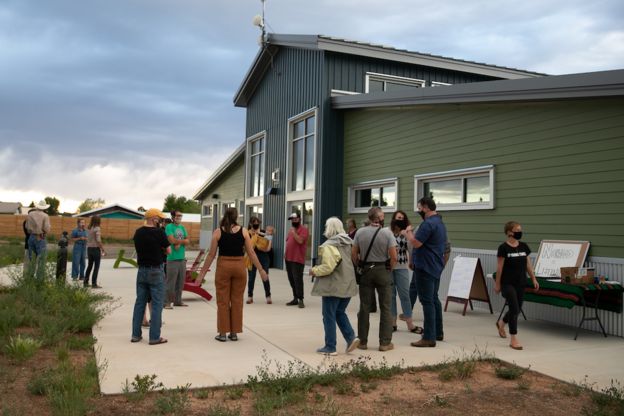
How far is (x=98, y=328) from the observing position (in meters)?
8.05

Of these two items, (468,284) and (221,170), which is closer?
(468,284)

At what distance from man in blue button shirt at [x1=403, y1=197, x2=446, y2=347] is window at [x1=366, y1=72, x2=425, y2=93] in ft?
32.2

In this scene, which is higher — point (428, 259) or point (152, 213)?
point (152, 213)

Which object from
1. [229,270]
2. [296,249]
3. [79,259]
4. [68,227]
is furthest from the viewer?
[68,227]

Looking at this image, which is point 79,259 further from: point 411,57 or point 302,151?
point 411,57

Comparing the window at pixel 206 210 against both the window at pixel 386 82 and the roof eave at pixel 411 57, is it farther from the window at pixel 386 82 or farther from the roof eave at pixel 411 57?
the roof eave at pixel 411 57

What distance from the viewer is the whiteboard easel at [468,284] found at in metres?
9.91

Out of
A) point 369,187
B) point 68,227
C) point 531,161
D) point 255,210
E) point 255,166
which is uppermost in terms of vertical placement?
point 255,166

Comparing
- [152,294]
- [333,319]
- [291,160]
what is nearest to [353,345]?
[333,319]

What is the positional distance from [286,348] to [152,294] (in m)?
1.81

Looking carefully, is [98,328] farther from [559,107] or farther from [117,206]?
[117,206]

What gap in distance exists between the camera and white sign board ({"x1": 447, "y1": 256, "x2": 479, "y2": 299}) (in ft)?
32.6

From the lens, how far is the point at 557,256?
8758 millimetres

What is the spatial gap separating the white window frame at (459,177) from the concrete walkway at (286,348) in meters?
2.04
